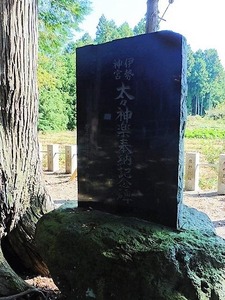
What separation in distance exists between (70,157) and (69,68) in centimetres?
1061

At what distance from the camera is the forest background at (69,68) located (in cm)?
827

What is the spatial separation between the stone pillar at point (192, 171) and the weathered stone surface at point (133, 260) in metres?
4.95

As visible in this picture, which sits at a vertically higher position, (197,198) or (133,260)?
(133,260)

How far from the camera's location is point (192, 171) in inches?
270

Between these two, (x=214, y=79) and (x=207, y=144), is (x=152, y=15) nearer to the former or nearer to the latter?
(x=207, y=144)

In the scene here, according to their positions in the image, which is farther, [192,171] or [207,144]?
[207,144]

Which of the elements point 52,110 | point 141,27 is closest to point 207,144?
point 141,27

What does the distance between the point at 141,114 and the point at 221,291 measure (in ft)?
3.71

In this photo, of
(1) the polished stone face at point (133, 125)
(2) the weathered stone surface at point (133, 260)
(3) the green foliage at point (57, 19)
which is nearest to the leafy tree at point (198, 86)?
(3) the green foliage at point (57, 19)

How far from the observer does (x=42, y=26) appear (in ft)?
26.6

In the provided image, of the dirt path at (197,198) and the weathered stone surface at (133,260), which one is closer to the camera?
the weathered stone surface at (133,260)

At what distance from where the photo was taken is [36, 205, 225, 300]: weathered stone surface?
160 centimetres

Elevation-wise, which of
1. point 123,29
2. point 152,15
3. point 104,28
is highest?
point 104,28

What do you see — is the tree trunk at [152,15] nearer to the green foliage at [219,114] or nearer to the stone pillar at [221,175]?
the stone pillar at [221,175]
